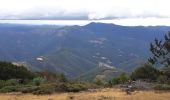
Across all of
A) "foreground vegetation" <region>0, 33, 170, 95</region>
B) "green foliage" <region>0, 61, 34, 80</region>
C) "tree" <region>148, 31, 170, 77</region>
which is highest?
"tree" <region>148, 31, 170, 77</region>

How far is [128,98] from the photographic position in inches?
1152

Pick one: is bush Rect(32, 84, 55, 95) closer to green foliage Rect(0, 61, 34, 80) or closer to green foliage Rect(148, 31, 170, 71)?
green foliage Rect(148, 31, 170, 71)

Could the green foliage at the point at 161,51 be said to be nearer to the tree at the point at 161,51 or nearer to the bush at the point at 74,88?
the tree at the point at 161,51

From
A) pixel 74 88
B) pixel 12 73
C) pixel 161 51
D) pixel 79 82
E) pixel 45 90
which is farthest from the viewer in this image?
pixel 12 73

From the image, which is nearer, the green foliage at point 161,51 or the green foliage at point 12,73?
the green foliage at point 161,51

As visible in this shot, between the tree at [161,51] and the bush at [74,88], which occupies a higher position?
the tree at [161,51]

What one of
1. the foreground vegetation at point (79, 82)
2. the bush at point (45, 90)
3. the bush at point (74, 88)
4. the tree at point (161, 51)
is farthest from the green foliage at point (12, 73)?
the bush at point (45, 90)

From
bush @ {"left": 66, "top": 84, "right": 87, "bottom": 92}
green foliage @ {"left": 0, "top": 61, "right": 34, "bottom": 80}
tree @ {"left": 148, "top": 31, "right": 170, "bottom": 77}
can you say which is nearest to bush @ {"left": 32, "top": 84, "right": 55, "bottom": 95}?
bush @ {"left": 66, "top": 84, "right": 87, "bottom": 92}

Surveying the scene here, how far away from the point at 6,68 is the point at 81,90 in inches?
1273

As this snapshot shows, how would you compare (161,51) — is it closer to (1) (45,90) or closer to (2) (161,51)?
(2) (161,51)

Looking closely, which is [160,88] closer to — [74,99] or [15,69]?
[74,99]

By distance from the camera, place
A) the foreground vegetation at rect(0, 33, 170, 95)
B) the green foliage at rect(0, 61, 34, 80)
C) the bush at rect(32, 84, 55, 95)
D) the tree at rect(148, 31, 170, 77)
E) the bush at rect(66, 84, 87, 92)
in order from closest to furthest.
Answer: the bush at rect(32, 84, 55, 95)
the bush at rect(66, 84, 87, 92)
the foreground vegetation at rect(0, 33, 170, 95)
the tree at rect(148, 31, 170, 77)
the green foliage at rect(0, 61, 34, 80)

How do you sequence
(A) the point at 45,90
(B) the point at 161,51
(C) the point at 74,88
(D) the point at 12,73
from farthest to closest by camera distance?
(D) the point at 12,73 < (B) the point at 161,51 < (C) the point at 74,88 < (A) the point at 45,90

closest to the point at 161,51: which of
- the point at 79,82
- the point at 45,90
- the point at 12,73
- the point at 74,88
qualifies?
the point at 79,82
